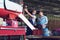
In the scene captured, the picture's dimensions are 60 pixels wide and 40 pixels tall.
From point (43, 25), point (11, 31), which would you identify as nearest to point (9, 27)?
point (11, 31)

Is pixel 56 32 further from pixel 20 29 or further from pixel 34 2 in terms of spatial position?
pixel 34 2

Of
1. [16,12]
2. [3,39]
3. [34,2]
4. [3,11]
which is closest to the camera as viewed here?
[3,39]

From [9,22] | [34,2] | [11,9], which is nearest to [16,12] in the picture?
[11,9]

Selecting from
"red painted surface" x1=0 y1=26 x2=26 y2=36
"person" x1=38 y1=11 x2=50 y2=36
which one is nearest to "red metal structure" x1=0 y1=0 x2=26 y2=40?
"red painted surface" x1=0 y1=26 x2=26 y2=36

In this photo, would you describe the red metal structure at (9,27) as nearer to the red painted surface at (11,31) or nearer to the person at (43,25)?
the red painted surface at (11,31)

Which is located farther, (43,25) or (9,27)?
(43,25)

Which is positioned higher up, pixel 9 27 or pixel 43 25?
pixel 9 27

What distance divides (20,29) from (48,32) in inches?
58.1

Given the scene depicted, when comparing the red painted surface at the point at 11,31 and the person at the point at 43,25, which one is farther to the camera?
the person at the point at 43,25

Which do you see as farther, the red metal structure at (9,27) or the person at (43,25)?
the person at (43,25)

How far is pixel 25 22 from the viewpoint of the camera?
862 centimetres

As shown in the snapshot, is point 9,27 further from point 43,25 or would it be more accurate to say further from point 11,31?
point 43,25

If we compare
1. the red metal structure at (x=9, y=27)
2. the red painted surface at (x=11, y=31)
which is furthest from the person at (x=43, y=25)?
the red painted surface at (x=11, y=31)

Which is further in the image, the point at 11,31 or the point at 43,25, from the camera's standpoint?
the point at 43,25
